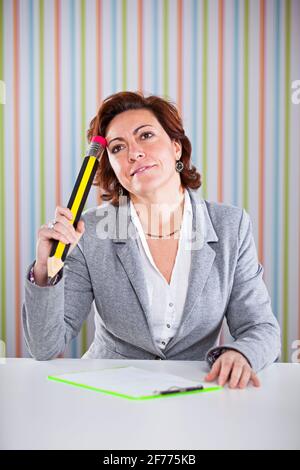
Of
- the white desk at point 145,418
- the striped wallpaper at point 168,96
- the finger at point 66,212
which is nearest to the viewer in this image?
the white desk at point 145,418

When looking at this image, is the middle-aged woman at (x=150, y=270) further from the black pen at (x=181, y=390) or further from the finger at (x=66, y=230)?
the black pen at (x=181, y=390)

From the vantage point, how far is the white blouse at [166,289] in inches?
41.8

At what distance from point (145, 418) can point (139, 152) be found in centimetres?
68

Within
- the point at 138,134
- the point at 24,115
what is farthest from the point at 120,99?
the point at 24,115

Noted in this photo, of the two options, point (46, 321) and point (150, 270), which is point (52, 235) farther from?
point (150, 270)

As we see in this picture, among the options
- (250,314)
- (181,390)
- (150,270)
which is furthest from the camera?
(150,270)

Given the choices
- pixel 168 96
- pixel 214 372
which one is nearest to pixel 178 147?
A: pixel 168 96

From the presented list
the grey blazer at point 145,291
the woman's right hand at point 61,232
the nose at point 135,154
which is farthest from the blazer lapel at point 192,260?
the woman's right hand at point 61,232

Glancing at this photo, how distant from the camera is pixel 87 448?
0.47m

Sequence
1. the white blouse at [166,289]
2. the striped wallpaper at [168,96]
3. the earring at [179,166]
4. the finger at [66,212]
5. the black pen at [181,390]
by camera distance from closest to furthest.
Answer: the black pen at [181,390] → the finger at [66,212] → the white blouse at [166,289] → the striped wallpaper at [168,96] → the earring at [179,166]

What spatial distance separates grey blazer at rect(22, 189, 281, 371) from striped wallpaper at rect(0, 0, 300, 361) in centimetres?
28

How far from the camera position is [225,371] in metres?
0.73

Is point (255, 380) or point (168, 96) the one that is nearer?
point (255, 380)

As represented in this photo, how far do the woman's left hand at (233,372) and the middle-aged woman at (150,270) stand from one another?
118 millimetres
